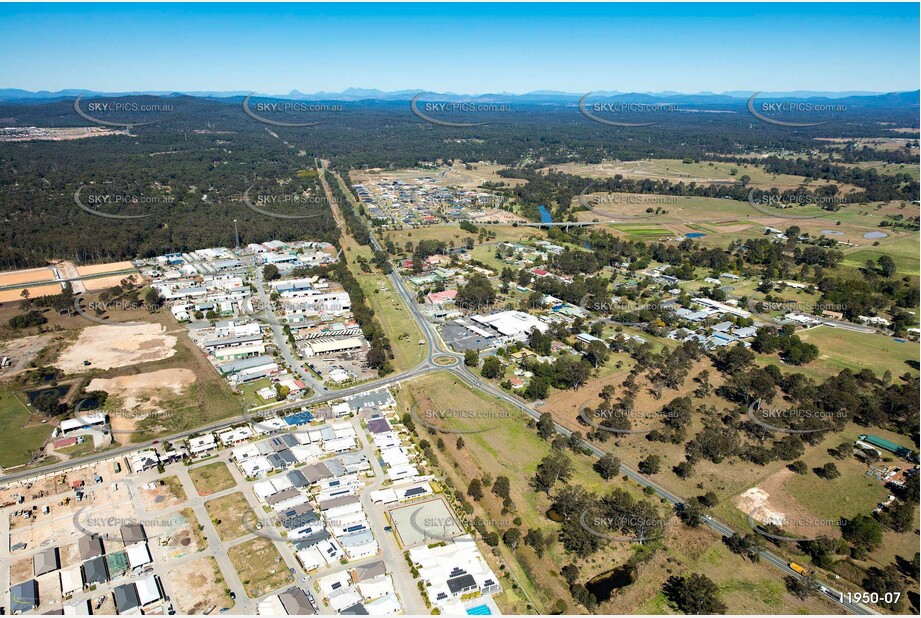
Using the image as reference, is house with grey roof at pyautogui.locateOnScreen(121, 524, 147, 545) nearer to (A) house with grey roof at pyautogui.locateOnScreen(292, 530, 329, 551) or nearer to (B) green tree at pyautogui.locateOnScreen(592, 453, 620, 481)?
(A) house with grey roof at pyautogui.locateOnScreen(292, 530, 329, 551)

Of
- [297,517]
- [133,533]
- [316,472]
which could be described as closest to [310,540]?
[297,517]

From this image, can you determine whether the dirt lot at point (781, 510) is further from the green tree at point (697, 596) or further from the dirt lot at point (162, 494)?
the dirt lot at point (162, 494)

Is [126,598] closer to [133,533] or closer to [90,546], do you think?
[133,533]

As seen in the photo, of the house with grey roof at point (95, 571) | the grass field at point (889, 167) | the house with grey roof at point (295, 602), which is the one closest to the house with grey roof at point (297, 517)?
the house with grey roof at point (295, 602)

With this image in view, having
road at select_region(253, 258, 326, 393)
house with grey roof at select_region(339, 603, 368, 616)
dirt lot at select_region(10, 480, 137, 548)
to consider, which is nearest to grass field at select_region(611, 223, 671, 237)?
road at select_region(253, 258, 326, 393)

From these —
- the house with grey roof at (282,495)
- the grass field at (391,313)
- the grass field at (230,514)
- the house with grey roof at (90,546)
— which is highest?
the grass field at (391,313)

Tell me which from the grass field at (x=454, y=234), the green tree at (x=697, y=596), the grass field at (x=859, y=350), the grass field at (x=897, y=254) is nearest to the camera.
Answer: the green tree at (x=697, y=596)

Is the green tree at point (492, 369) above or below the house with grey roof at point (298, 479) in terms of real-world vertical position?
above

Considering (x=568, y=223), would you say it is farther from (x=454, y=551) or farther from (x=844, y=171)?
(x=844, y=171)

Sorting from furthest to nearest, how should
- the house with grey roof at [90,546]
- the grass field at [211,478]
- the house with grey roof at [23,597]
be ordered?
the grass field at [211,478], the house with grey roof at [90,546], the house with grey roof at [23,597]
